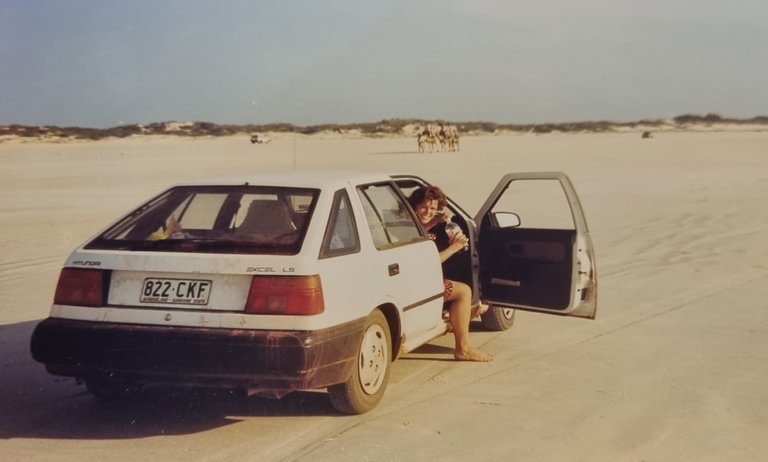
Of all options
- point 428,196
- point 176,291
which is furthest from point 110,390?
point 428,196

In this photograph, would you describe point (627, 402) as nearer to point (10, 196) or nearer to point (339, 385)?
point (339, 385)

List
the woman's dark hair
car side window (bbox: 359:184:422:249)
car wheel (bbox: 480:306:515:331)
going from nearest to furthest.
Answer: car side window (bbox: 359:184:422:249)
the woman's dark hair
car wheel (bbox: 480:306:515:331)

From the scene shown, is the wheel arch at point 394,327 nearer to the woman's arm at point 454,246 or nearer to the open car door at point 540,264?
the woman's arm at point 454,246

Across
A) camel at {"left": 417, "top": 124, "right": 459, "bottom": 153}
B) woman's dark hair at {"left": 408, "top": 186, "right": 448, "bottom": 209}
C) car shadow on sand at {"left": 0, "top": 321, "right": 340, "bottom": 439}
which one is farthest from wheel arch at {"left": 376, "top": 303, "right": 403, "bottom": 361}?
camel at {"left": 417, "top": 124, "right": 459, "bottom": 153}

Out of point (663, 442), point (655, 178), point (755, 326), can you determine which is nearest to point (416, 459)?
point (663, 442)

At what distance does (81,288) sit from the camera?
230 inches

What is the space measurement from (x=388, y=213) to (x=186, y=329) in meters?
2.26

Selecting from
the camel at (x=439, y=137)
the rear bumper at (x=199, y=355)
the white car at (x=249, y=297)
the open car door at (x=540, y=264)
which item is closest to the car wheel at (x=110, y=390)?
the white car at (x=249, y=297)

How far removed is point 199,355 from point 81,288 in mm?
843

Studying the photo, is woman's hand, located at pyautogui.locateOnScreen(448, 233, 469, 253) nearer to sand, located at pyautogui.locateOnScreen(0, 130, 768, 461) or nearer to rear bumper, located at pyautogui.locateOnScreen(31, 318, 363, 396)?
sand, located at pyautogui.locateOnScreen(0, 130, 768, 461)

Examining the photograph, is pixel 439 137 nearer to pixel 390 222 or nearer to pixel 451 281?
pixel 451 281

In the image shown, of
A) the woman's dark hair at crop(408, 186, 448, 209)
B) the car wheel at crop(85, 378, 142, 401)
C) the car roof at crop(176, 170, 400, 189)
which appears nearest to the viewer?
the car roof at crop(176, 170, 400, 189)

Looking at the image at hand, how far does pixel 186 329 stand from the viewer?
5.58 meters

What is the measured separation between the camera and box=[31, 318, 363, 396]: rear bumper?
548cm
